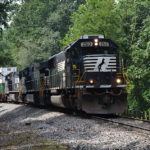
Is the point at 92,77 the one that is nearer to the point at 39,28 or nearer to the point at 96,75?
the point at 96,75

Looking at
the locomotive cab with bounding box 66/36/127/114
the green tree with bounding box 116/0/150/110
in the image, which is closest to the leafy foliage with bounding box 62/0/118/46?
the green tree with bounding box 116/0/150/110

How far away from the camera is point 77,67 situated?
17.5 meters

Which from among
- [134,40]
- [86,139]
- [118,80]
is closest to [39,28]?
[134,40]

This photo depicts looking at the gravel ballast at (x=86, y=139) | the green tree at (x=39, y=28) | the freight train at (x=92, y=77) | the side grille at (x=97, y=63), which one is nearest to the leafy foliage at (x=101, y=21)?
the freight train at (x=92, y=77)

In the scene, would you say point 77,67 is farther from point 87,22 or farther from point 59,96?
point 87,22

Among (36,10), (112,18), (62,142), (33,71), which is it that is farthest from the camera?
(36,10)

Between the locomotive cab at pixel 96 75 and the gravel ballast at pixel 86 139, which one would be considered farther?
the locomotive cab at pixel 96 75

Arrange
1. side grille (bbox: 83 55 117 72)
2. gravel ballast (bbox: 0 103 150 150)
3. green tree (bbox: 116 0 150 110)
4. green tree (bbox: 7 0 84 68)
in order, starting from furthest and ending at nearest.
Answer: green tree (bbox: 7 0 84 68) < green tree (bbox: 116 0 150 110) < side grille (bbox: 83 55 117 72) < gravel ballast (bbox: 0 103 150 150)

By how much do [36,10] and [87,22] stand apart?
142ft

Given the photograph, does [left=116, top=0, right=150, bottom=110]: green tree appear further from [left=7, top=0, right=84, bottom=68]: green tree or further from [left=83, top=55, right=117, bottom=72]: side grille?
[left=7, top=0, right=84, bottom=68]: green tree

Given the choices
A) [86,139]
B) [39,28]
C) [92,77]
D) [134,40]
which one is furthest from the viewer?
[39,28]

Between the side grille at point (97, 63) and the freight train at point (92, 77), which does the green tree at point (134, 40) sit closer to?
the freight train at point (92, 77)

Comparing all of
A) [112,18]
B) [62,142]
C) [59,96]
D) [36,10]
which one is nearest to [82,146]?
[62,142]

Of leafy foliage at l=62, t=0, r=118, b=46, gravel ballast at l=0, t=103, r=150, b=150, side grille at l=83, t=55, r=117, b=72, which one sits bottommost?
gravel ballast at l=0, t=103, r=150, b=150
